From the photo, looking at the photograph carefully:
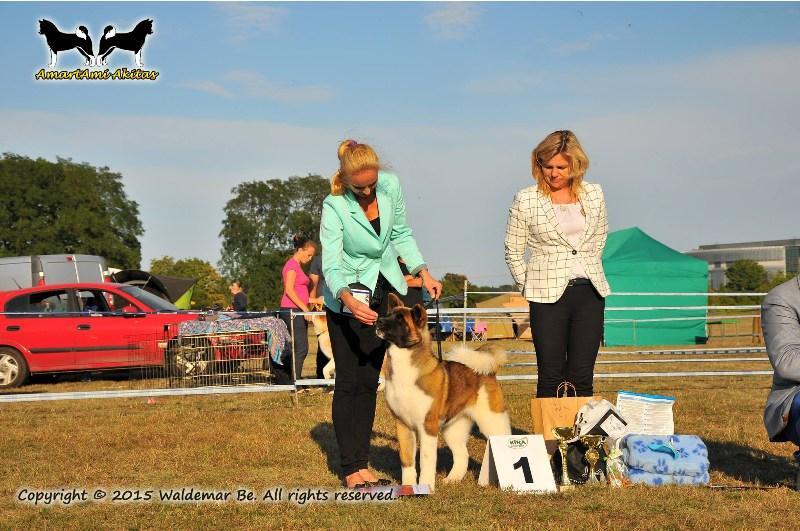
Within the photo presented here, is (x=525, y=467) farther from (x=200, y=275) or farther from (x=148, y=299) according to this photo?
(x=200, y=275)

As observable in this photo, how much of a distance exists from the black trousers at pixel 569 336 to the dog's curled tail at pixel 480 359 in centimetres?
25

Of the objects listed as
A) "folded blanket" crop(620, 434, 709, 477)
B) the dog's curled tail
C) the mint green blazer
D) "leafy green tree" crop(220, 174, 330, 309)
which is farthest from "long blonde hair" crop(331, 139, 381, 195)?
"leafy green tree" crop(220, 174, 330, 309)

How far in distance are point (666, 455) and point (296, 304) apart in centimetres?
633

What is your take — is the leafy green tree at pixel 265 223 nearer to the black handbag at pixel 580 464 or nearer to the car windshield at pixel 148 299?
the car windshield at pixel 148 299

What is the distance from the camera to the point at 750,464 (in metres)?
6.07

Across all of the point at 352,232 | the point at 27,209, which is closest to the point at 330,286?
the point at 352,232

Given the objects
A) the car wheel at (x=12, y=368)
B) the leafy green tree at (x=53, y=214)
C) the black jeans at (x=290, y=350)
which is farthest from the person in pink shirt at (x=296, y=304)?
the leafy green tree at (x=53, y=214)

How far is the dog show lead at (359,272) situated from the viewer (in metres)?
4.84

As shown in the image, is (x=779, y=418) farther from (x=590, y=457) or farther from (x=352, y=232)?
(x=352, y=232)

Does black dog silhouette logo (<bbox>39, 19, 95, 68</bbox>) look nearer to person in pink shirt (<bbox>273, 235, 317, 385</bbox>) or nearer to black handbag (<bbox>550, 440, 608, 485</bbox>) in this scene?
person in pink shirt (<bbox>273, 235, 317, 385</bbox>)

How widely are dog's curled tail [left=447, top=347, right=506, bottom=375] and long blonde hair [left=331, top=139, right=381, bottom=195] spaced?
139 centimetres

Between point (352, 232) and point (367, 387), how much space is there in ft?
3.05

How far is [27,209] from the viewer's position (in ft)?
158

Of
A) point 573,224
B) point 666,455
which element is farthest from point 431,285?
point 666,455
